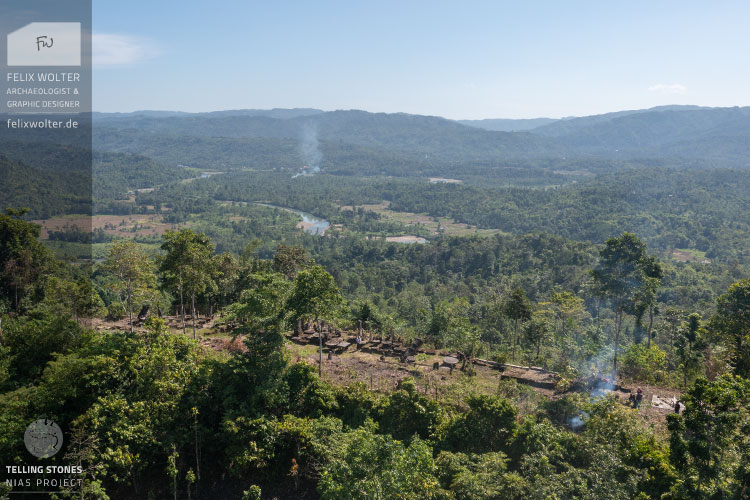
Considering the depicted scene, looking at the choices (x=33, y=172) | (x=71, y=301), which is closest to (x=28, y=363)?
(x=71, y=301)

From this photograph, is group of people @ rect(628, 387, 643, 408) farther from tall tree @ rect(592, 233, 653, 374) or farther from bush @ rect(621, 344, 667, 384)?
tall tree @ rect(592, 233, 653, 374)

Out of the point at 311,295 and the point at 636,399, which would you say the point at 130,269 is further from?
the point at 636,399

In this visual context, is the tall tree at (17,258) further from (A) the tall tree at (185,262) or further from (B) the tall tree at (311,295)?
(B) the tall tree at (311,295)

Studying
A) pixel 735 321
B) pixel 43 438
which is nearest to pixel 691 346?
pixel 735 321

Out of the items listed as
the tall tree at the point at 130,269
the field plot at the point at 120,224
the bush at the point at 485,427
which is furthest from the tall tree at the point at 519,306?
the field plot at the point at 120,224

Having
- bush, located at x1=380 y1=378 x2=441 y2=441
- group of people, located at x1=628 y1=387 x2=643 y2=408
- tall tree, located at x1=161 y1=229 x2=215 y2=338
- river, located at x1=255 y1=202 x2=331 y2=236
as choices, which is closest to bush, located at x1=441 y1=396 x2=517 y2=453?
bush, located at x1=380 y1=378 x2=441 y2=441
